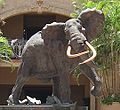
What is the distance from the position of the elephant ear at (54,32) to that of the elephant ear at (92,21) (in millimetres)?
295

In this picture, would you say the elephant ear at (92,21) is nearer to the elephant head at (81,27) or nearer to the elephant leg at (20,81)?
the elephant head at (81,27)

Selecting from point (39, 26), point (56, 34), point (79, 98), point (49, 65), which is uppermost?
point (39, 26)

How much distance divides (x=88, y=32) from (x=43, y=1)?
517 inches

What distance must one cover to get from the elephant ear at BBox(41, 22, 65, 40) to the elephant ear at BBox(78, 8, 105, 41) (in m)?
0.29

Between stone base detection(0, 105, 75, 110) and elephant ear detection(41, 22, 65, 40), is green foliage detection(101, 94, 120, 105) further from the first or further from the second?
stone base detection(0, 105, 75, 110)

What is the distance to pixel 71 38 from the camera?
5086 millimetres

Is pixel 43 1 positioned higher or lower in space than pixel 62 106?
higher

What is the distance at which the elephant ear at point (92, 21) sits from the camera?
5508mm

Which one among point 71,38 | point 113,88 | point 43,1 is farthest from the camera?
point 43,1

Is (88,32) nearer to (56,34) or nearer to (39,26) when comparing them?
(56,34)

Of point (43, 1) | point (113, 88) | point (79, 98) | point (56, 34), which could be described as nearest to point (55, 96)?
point (56, 34)

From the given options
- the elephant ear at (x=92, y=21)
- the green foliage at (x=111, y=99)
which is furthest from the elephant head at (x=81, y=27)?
the green foliage at (x=111, y=99)

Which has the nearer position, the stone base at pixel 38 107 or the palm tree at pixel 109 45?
the stone base at pixel 38 107

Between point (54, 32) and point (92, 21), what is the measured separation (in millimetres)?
529
